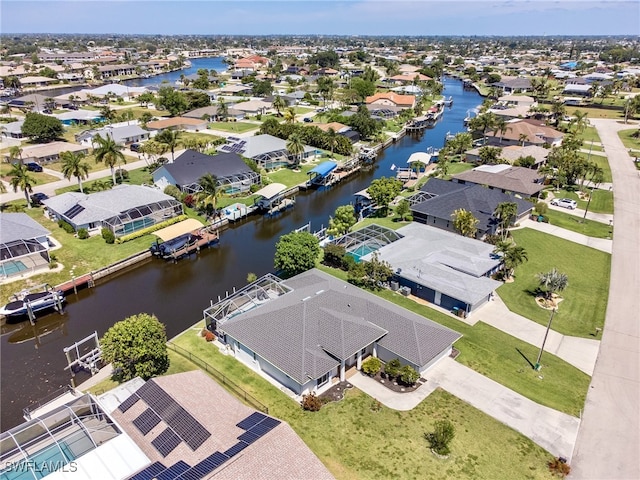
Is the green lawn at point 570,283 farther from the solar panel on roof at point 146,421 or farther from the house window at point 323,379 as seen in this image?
the solar panel on roof at point 146,421

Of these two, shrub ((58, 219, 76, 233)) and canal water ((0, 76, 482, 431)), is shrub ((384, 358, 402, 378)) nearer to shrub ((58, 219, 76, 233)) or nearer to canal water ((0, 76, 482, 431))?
canal water ((0, 76, 482, 431))

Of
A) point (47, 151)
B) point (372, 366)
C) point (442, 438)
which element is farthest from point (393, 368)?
point (47, 151)

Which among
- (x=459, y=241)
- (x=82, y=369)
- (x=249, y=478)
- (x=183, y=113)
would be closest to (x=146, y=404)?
(x=249, y=478)

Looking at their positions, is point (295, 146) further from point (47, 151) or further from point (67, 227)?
point (47, 151)

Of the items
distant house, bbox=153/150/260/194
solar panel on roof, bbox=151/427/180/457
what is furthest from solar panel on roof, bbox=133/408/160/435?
distant house, bbox=153/150/260/194

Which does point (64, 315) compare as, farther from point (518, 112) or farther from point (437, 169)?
point (518, 112)
